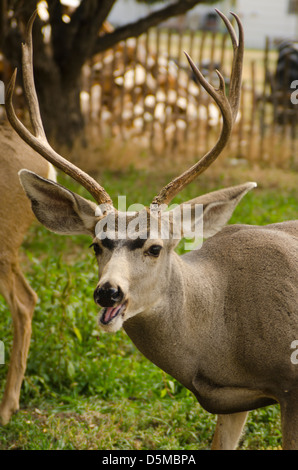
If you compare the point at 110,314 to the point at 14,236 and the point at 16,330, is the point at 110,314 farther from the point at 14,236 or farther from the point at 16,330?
the point at 16,330

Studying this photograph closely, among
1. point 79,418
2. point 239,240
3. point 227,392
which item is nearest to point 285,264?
point 239,240

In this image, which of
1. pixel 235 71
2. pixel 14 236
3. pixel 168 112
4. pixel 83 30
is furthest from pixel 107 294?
pixel 168 112

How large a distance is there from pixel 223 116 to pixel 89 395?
7.98 ft

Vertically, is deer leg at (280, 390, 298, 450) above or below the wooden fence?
below

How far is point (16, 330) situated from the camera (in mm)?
4934

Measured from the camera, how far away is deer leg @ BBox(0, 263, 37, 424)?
4.75 metres

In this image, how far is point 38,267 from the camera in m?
6.29

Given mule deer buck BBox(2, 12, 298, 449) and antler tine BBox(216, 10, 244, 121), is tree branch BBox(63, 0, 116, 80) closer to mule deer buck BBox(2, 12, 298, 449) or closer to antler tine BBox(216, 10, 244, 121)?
antler tine BBox(216, 10, 244, 121)

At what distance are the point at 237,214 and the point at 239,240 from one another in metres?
4.45

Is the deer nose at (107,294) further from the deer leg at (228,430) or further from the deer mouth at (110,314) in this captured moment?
the deer leg at (228,430)

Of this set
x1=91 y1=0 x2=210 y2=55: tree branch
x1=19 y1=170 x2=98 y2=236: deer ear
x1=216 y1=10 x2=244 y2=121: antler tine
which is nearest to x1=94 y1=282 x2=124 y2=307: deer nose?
x1=19 y1=170 x2=98 y2=236: deer ear

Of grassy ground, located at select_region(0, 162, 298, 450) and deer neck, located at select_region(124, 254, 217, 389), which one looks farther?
grassy ground, located at select_region(0, 162, 298, 450)

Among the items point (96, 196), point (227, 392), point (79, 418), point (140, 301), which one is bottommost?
point (79, 418)

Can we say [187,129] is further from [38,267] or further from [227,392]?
[227,392]
